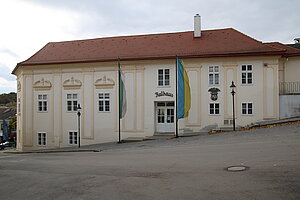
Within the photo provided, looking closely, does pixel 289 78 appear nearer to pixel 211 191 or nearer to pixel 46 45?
pixel 211 191

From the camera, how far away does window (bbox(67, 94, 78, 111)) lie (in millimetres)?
25922

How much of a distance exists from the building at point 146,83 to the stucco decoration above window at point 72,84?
9 cm

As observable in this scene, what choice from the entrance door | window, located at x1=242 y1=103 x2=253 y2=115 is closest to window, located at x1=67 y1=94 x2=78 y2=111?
the entrance door

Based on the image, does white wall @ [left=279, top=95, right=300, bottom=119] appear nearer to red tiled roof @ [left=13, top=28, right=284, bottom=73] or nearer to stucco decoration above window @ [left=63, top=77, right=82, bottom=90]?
red tiled roof @ [left=13, top=28, right=284, bottom=73]

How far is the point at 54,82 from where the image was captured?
86.2 ft

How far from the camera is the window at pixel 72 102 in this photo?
1021 inches

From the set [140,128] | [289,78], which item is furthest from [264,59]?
[140,128]

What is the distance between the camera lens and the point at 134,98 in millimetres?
24438

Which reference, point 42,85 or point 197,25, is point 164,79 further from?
point 42,85

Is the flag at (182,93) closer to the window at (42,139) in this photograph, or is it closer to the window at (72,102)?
the window at (72,102)

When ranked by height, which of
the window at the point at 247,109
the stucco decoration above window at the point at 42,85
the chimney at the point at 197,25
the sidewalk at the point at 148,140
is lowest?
the sidewalk at the point at 148,140

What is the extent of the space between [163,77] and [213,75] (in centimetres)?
412

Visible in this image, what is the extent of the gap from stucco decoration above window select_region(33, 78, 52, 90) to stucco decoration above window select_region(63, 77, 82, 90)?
1.66m

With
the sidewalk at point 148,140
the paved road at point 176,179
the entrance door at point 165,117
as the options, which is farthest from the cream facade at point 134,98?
the paved road at point 176,179
